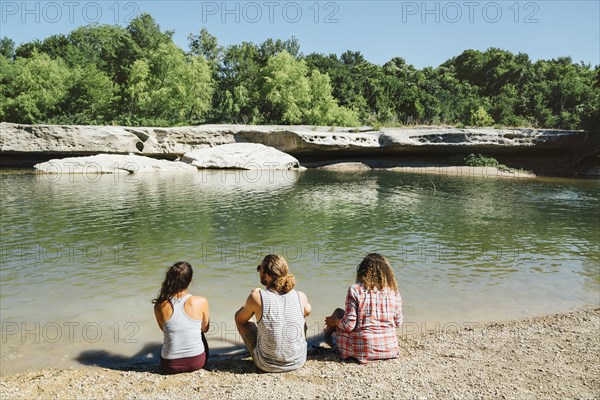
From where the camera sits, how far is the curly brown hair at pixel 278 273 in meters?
4.57

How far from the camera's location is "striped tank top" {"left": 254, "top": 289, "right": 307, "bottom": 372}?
15.0 ft

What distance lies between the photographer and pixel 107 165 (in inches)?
1085

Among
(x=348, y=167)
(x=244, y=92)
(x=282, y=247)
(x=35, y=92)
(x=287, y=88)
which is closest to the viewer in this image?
(x=282, y=247)

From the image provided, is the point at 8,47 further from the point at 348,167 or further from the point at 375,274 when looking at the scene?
the point at 375,274

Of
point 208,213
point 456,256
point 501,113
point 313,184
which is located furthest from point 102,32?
point 456,256

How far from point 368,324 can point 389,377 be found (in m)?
0.58

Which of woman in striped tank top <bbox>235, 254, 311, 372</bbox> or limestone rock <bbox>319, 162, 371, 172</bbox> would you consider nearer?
woman in striped tank top <bbox>235, 254, 311, 372</bbox>

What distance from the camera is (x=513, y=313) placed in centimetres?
684

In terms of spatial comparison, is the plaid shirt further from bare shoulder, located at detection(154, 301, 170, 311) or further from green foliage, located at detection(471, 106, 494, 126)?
green foliage, located at detection(471, 106, 494, 126)

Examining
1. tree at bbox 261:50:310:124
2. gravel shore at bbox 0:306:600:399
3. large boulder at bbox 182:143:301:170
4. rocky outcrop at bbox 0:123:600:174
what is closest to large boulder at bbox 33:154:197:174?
large boulder at bbox 182:143:301:170

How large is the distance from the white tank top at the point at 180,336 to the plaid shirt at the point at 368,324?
146 centimetres

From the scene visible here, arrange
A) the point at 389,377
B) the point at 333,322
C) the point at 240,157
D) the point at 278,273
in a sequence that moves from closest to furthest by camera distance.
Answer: the point at 389,377 < the point at 278,273 < the point at 333,322 < the point at 240,157

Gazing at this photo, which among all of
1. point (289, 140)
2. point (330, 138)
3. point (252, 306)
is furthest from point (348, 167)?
point (252, 306)

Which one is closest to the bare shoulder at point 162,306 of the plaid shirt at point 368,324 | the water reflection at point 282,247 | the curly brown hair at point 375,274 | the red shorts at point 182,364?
the red shorts at point 182,364
